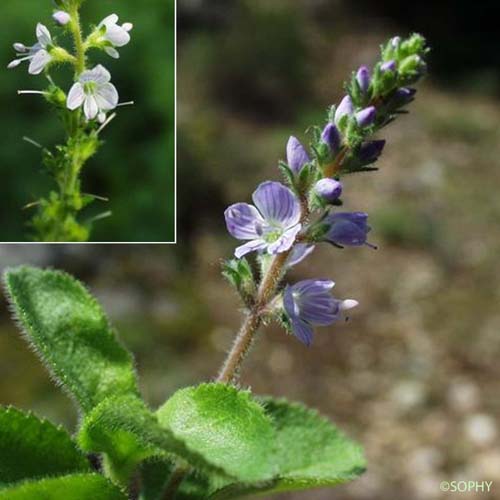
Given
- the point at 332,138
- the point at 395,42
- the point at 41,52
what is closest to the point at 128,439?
the point at 332,138

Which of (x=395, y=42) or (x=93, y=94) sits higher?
(x=395, y=42)

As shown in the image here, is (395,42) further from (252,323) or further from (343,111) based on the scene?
(252,323)

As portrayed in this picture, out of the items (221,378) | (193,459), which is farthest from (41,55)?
(193,459)

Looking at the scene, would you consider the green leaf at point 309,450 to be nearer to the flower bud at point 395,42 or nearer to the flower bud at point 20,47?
the flower bud at point 395,42

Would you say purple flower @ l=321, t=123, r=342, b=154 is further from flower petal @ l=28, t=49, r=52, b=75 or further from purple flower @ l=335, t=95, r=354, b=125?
flower petal @ l=28, t=49, r=52, b=75

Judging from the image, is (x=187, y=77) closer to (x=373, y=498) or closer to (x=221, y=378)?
(x=373, y=498)

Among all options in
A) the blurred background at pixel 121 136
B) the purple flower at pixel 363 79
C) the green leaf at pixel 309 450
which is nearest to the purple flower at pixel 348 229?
the purple flower at pixel 363 79
